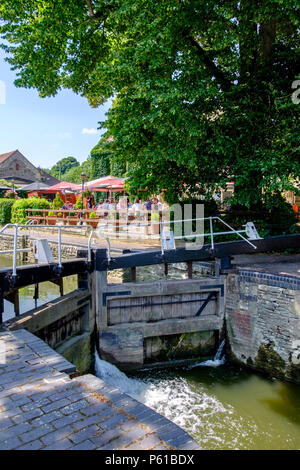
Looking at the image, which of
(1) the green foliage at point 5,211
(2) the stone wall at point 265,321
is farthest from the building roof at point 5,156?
(2) the stone wall at point 265,321

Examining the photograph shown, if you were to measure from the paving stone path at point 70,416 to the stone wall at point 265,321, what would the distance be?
15.7ft

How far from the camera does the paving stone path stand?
8.97ft

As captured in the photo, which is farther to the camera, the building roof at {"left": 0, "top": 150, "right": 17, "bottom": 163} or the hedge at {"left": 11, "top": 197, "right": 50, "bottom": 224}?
the building roof at {"left": 0, "top": 150, "right": 17, "bottom": 163}

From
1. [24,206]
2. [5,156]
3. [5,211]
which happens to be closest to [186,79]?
[24,206]

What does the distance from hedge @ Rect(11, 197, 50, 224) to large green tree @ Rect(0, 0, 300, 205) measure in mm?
9952

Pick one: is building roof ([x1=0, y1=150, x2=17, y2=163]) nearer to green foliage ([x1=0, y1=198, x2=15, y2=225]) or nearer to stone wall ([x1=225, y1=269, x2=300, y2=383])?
green foliage ([x1=0, y1=198, x2=15, y2=225])

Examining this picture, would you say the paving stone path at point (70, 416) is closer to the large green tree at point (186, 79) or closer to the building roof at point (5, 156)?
the large green tree at point (186, 79)

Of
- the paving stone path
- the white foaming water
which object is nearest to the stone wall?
the white foaming water

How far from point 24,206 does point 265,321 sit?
1770cm

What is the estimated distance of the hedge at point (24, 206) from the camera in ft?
67.9

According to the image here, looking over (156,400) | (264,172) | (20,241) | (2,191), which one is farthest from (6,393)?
(2,191)

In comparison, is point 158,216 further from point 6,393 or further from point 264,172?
point 6,393

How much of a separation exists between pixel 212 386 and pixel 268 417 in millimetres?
1275

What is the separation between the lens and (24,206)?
2117 cm
